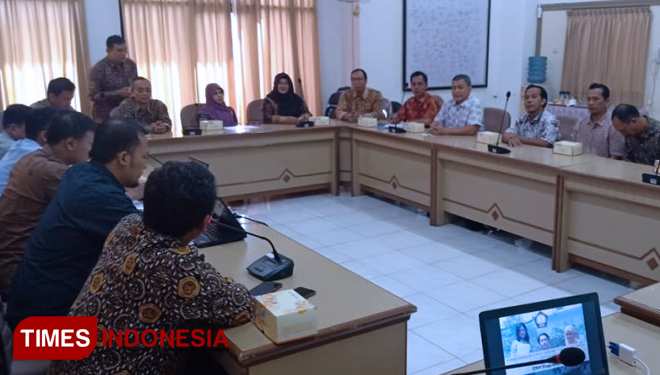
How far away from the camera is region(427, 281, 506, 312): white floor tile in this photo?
3.38 meters

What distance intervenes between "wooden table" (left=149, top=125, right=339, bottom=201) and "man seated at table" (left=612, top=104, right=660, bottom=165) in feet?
8.38

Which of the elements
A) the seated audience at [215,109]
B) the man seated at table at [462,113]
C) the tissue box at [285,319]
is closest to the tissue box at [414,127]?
the man seated at table at [462,113]

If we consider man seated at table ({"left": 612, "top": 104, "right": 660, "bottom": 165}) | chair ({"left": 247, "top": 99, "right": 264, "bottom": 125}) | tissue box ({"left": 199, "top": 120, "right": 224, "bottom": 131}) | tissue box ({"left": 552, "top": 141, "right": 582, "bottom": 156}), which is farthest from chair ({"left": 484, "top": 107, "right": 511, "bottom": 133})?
tissue box ({"left": 199, "top": 120, "right": 224, "bottom": 131})

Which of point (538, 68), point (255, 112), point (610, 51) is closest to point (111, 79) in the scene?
point (255, 112)

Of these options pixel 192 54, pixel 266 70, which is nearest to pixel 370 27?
pixel 266 70

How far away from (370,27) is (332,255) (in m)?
3.86

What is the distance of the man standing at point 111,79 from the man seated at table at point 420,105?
2.49 metres

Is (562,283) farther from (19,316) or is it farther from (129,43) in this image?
(129,43)

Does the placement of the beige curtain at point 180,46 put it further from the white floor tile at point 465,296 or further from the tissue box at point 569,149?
the tissue box at point 569,149

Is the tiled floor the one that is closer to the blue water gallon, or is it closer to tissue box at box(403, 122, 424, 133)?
tissue box at box(403, 122, 424, 133)

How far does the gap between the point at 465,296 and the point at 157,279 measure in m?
2.38

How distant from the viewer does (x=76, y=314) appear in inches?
61.0

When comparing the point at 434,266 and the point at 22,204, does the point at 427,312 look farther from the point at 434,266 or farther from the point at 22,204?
the point at 22,204

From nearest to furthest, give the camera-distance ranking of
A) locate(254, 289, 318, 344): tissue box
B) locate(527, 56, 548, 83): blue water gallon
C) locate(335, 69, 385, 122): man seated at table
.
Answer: locate(254, 289, 318, 344): tissue box
locate(335, 69, 385, 122): man seated at table
locate(527, 56, 548, 83): blue water gallon
